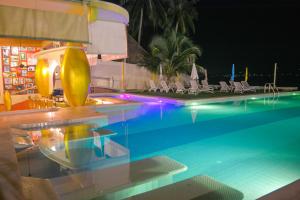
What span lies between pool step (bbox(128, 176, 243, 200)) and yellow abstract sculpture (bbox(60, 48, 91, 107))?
4.23 meters

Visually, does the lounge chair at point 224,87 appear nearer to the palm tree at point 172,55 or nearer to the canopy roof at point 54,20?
the palm tree at point 172,55

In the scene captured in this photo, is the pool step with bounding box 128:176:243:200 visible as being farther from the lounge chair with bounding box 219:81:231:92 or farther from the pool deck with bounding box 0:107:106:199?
the lounge chair with bounding box 219:81:231:92

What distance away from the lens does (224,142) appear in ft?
18.1

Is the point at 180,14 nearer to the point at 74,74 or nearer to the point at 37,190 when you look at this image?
the point at 74,74

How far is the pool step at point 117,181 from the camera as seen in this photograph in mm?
2936

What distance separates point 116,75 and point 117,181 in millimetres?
15209

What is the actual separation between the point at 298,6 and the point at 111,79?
69.4 ft

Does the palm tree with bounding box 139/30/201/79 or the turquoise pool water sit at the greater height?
the palm tree with bounding box 139/30/201/79

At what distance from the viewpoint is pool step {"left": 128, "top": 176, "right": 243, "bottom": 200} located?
2.86 metres

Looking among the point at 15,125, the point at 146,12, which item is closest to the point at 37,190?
the point at 15,125

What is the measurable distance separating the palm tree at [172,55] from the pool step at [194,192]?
47.5 feet

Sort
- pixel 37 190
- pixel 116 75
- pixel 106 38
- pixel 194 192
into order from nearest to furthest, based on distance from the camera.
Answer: pixel 37 190
pixel 194 192
pixel 106 38
pixel 116 75

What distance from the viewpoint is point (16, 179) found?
188 centimetres

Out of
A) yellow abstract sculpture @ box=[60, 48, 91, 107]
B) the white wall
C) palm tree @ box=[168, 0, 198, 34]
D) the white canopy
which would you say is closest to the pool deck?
yellow abstract sculpture @ box=[60, 48, 91, 107]
